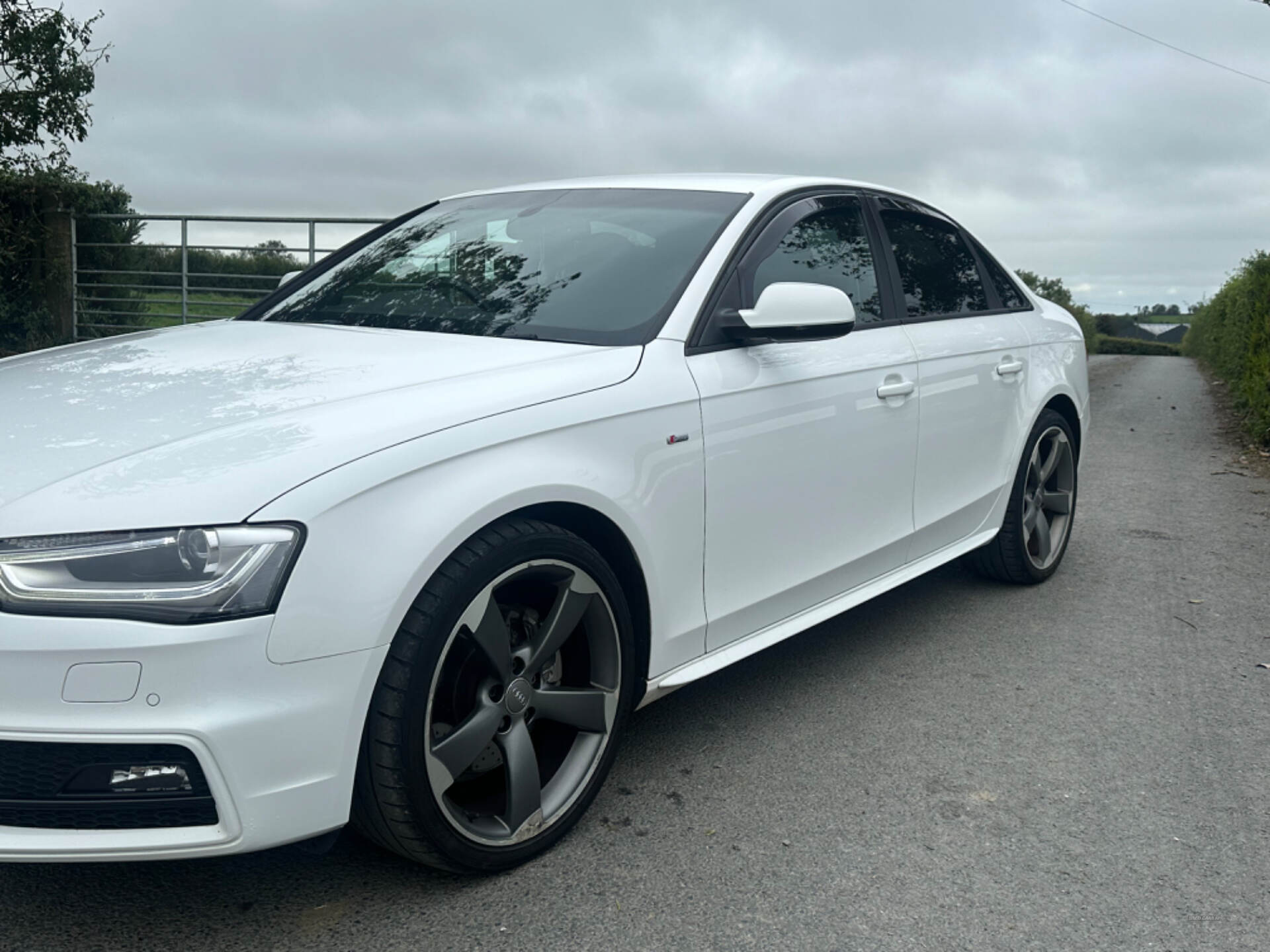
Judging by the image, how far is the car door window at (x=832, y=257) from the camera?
11.5ft

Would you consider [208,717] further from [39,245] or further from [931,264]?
[39,245]

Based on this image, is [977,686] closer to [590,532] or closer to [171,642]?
[590,532]

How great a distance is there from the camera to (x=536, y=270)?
3342 millimetres

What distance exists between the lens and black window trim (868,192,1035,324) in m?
4.06

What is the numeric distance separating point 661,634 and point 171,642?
1.27 meters

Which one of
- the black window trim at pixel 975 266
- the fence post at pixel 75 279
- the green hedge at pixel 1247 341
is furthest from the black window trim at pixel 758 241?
the fence post at pixel 75 279

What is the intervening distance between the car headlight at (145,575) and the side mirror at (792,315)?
1.49 metres

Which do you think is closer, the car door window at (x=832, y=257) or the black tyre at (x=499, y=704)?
the black tyre at (x=499, y=704)

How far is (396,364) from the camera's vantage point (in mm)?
2748

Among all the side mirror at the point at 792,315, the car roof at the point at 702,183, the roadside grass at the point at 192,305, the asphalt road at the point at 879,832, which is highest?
the roadside grass at the point at 192,305

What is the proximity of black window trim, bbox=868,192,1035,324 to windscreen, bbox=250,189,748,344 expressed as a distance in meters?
0.82

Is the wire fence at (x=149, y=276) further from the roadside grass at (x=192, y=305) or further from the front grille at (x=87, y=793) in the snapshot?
the front grille at (x=87, y=793)

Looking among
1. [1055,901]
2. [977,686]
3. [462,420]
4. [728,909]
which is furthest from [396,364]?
[977,686]

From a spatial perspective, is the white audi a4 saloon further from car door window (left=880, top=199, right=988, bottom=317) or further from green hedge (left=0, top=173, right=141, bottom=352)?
green hedge (left=0, top=173, right=141, bottom=352)
